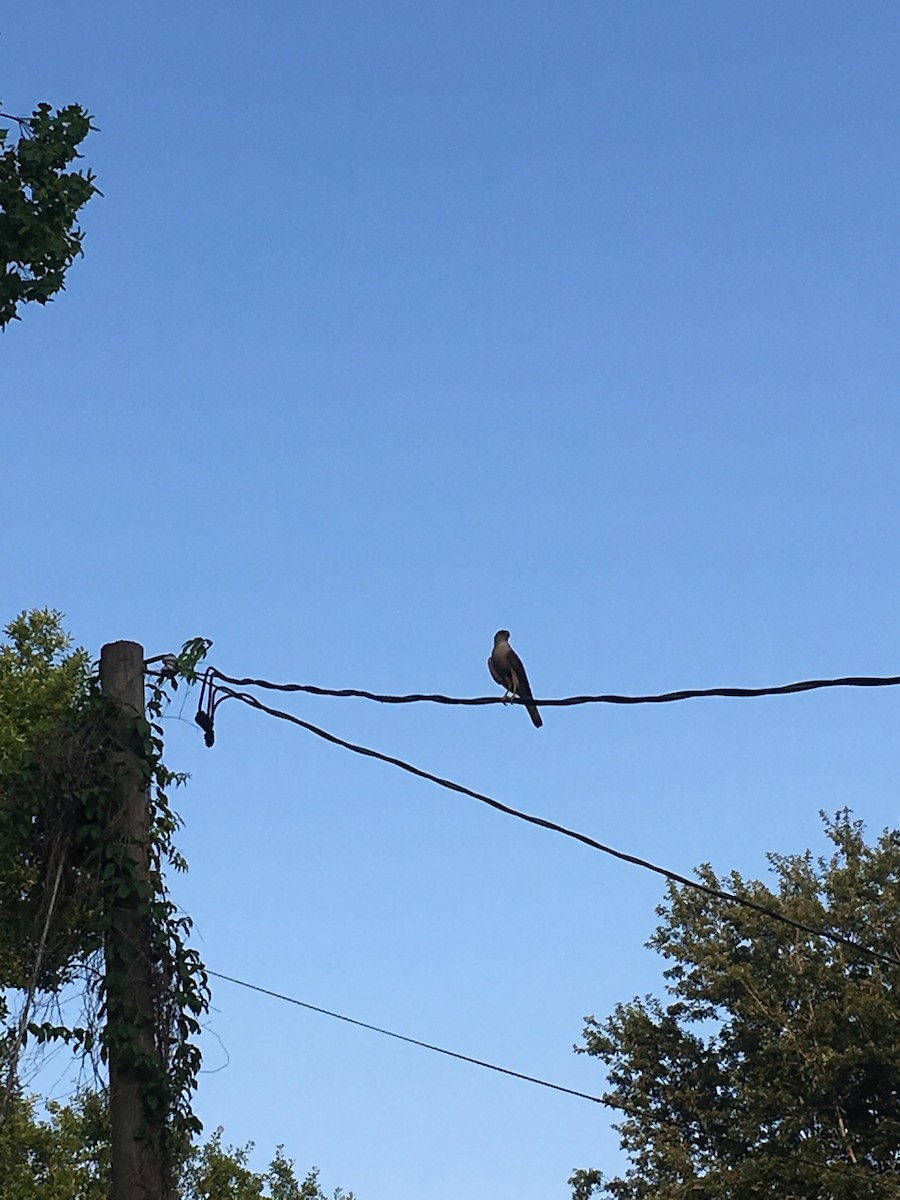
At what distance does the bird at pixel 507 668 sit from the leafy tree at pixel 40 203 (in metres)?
4.84

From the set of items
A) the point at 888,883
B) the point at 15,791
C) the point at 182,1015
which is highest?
the point at 888,883

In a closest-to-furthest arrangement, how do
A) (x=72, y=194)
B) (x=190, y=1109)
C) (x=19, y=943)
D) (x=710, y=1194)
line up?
(x=190, y=1109)
(x=19, y=943)
(x=72, y=194)
(x=710, y=1194)

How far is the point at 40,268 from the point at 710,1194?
2486cm

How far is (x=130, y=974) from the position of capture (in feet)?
23.8

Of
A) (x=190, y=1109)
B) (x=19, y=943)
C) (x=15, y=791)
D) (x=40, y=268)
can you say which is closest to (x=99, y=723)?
(x=15, y=791)

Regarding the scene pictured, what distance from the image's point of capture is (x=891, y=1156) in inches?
1208

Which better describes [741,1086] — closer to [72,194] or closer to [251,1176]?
[251,1176]

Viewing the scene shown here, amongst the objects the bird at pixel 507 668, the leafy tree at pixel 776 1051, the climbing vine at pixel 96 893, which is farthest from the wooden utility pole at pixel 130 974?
the leafy tree at pixel 776 1051

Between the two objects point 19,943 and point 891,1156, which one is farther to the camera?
point 891,1156

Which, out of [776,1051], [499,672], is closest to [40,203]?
[499,672]

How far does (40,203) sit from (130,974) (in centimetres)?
710

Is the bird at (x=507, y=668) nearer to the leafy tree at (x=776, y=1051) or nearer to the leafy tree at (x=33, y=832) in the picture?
the leafy tree at (x=33, y=832)

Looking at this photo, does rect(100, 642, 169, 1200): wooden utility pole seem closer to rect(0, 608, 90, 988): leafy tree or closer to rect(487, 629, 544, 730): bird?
rect(0, 608, 90, 988): leafy tree

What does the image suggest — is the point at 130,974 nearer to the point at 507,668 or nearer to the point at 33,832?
the point at 33,832
